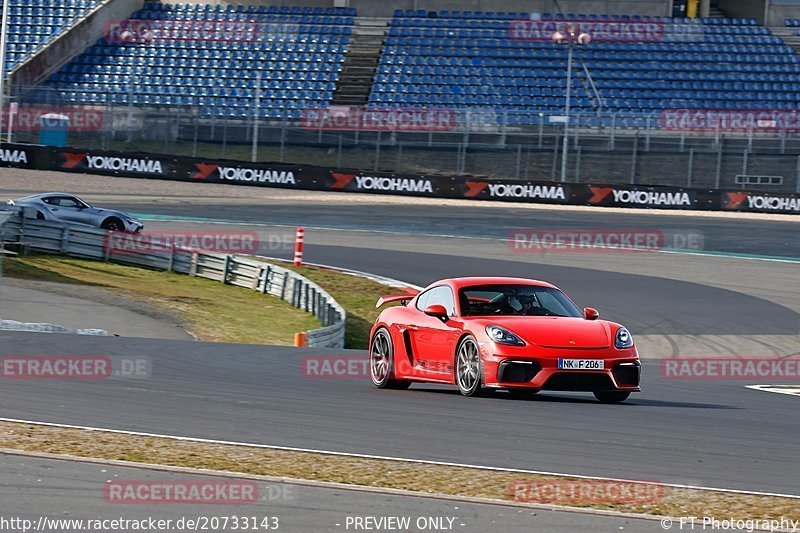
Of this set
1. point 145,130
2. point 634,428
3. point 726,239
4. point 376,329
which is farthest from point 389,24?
point 634,428

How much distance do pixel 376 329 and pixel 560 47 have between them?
3917cm

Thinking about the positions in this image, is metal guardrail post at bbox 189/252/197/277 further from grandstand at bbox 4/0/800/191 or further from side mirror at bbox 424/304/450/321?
grandstand at bbox 4/0/800/191

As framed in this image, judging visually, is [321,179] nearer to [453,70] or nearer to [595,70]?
[453,70]

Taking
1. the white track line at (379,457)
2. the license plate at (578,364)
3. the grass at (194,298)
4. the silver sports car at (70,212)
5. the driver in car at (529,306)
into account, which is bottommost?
the grass at (194,298)

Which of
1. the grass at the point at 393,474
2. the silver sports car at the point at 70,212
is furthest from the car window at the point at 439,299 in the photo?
the silver sports car at the point at 70,212

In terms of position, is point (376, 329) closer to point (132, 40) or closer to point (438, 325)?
point (438, 325)

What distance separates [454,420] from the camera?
384 inches

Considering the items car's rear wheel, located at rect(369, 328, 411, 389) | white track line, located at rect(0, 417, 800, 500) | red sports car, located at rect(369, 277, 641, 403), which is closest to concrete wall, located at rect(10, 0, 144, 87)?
car's rear wheel, located at rect(369, 328, 411, 389)

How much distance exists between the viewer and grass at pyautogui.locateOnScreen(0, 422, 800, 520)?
6762mm

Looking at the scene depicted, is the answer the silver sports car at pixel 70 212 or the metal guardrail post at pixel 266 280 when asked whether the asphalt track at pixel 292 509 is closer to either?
the metal guardrail post at pixel 266 280

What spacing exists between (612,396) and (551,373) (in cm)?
106

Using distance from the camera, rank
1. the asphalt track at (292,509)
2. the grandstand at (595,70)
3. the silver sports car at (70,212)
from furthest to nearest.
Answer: the grandstand at (595,70)
the silver sports car at (70,212)
the asphalt track at (292,509)

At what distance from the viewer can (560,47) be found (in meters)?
50.1

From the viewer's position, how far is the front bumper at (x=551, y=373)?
10711 mm
